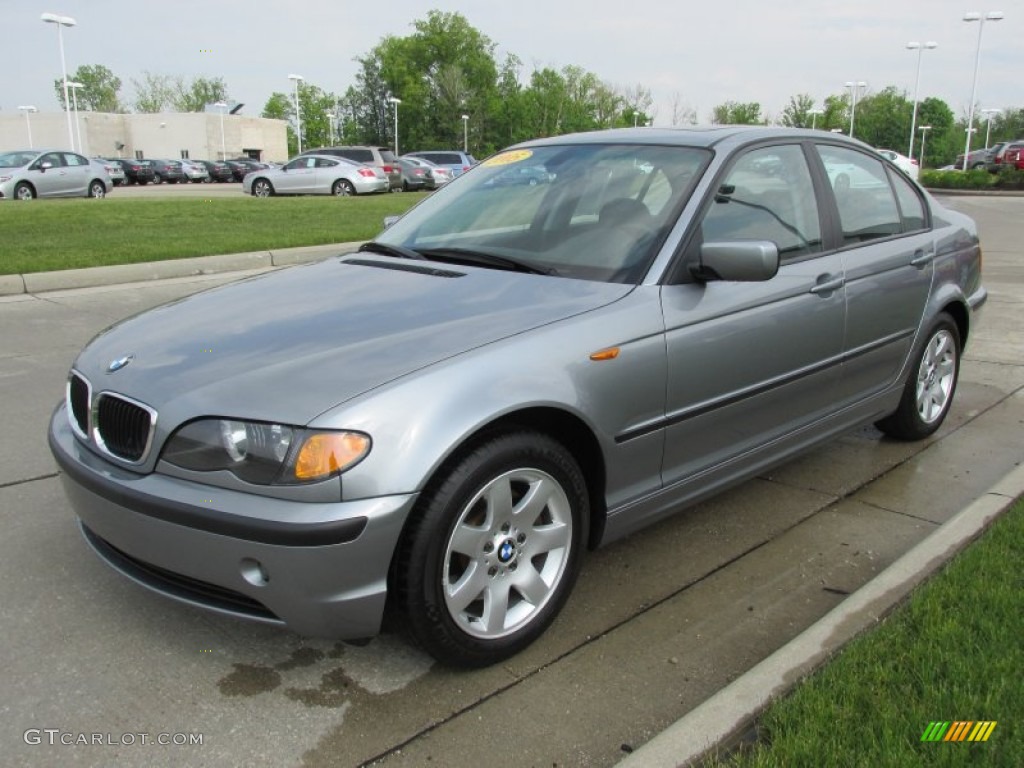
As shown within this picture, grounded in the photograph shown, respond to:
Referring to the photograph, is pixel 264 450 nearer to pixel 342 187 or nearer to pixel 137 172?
pixel 342 187

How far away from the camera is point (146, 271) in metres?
9.66

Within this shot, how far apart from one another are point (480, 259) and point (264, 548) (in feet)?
4.99

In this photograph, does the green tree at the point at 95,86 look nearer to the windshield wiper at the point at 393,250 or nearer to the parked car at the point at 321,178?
the parked car at the point at 321,178

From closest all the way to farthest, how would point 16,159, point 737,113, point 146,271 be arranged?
point 146,271, point 16,159, point 737,113

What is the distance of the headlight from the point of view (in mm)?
2277

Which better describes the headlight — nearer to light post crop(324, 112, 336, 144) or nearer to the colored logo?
the colored logo

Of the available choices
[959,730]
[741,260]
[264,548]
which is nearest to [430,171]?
[741,260]

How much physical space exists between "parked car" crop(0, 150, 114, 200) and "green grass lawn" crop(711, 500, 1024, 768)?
25892mm

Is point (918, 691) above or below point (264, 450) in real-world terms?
below

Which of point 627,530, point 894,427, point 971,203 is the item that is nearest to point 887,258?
point 894,427

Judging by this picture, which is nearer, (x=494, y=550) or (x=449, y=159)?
(x=494, y=550)

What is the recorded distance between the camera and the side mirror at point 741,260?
300 centimetres

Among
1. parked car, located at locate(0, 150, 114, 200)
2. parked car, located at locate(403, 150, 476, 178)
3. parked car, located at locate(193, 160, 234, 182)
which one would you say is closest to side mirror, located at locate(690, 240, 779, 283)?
parked car, located at locate(0, 150, 114, 200)

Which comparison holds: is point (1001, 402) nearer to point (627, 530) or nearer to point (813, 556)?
point (813, 556)
